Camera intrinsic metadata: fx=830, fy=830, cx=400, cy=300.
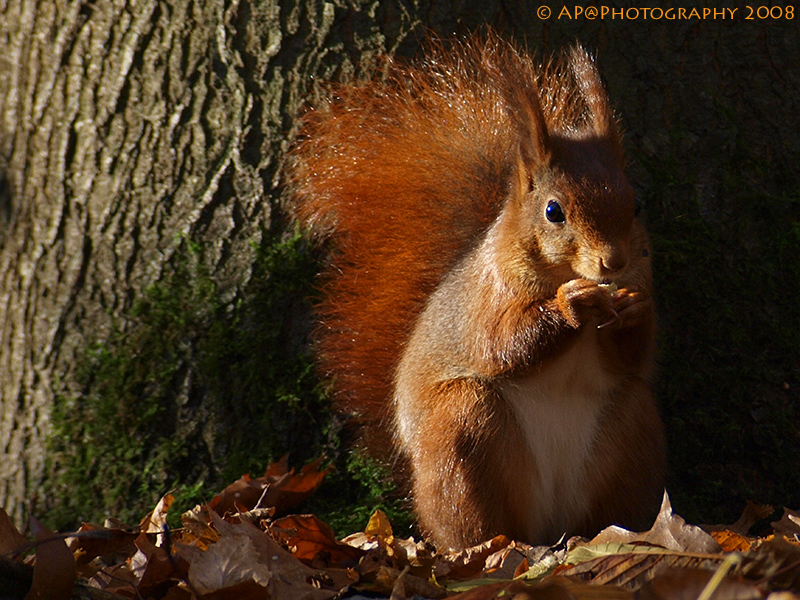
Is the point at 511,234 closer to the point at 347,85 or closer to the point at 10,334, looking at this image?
the point at 347,85

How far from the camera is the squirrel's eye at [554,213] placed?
160cm

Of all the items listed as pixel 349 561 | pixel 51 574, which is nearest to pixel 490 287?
pixel 349 561

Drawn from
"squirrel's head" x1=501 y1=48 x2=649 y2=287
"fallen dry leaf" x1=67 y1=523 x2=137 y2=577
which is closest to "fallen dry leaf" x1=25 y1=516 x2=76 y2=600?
"fallen dry leaf" x1=67 y1=523 x2=137 y2=577

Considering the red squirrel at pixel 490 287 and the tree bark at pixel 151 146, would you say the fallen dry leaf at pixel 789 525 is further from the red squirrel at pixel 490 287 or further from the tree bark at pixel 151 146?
the tree bark at pixel 151 146

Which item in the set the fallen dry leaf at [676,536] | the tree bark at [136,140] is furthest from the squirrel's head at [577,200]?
the fallen dry leaf at [676,536]

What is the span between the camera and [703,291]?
6.59 feet

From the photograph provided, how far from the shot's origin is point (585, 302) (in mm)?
1608

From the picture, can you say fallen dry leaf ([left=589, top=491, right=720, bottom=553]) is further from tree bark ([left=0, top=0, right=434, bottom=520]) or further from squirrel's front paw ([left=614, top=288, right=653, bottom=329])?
tree bark ([left=0, top=0, right=434, bottom=520])

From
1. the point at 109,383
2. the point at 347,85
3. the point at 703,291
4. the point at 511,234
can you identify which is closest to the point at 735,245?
the point at 703,291

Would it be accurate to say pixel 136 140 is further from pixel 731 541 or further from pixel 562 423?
pixel 731 541

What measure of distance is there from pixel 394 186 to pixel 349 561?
0.82 metres

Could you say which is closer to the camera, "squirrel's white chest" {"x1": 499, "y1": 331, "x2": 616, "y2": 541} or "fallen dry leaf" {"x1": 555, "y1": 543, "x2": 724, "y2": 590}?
"fallen dry leaf" {"x1": 555, "y1": 543, "x2": 724, "y2": 590}

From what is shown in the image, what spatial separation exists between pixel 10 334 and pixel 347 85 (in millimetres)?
994

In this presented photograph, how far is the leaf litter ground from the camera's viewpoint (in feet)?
3.30
